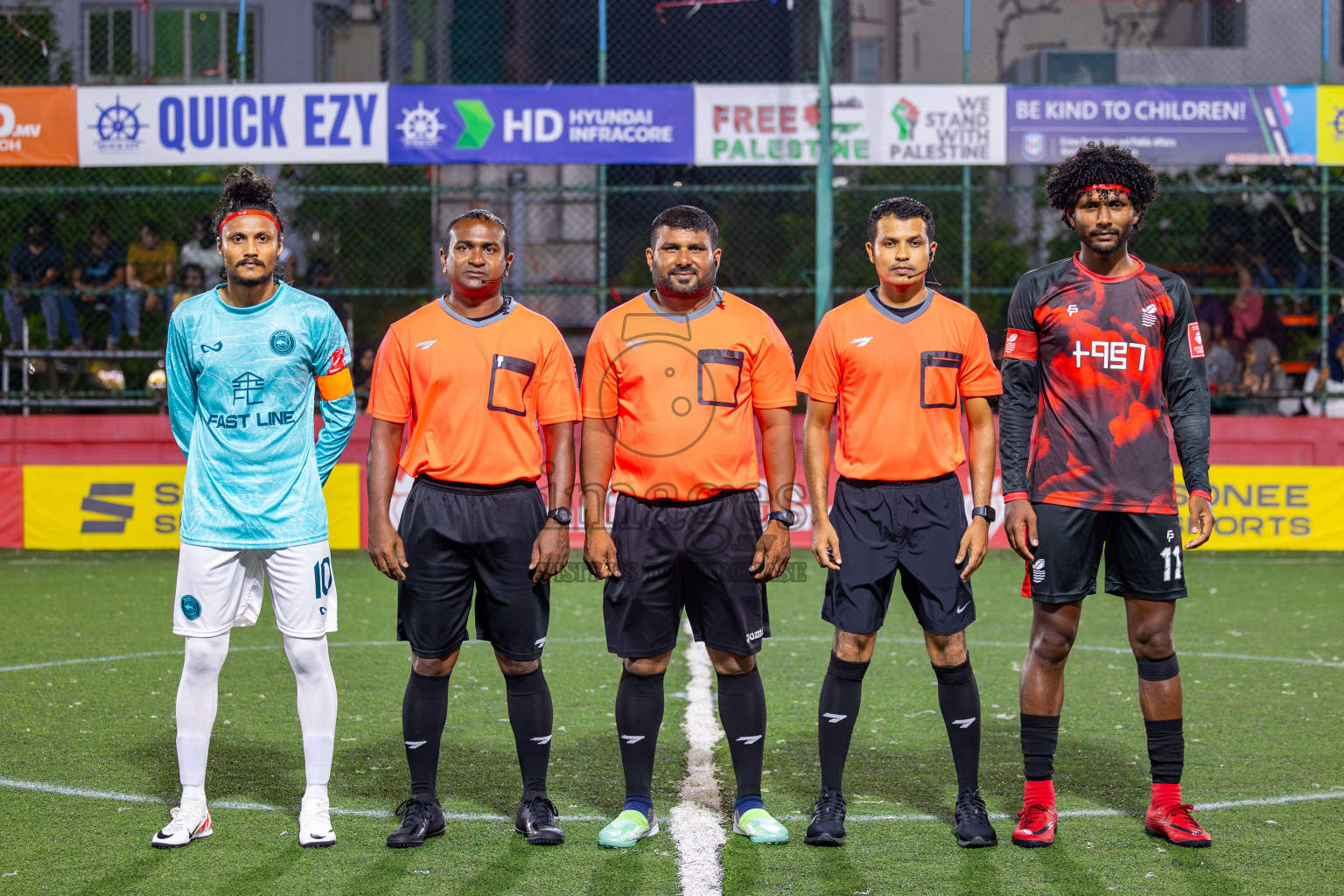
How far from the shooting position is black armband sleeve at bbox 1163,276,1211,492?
461 cm

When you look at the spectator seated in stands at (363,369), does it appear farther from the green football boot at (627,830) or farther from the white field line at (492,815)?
the green football boot at (627,830)

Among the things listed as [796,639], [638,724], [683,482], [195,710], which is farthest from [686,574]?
[796,639]

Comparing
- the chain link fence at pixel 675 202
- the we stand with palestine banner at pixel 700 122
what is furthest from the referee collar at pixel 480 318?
the we stand with palestine banner at pixel 700 122

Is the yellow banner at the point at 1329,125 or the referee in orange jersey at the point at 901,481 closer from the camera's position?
the referee in orange jersey at the point at 901,481

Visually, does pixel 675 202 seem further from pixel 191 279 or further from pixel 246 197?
pixel 246 197

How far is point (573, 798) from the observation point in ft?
16.5

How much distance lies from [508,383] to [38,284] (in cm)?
1115

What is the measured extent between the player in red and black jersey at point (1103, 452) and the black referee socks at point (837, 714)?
1.87 feet

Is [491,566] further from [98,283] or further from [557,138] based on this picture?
[98,283]

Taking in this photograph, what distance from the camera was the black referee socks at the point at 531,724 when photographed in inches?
181

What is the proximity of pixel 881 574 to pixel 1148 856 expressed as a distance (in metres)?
1.20

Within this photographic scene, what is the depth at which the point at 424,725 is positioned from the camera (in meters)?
4.57

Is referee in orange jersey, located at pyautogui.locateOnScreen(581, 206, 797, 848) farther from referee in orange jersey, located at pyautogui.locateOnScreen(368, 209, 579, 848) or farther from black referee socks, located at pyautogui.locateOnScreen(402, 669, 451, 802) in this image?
black referee socks, located at pyautogui.locateOnScreen(402, 669, 451, 802)

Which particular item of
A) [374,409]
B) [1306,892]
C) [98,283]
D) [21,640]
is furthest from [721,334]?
[98,283]
